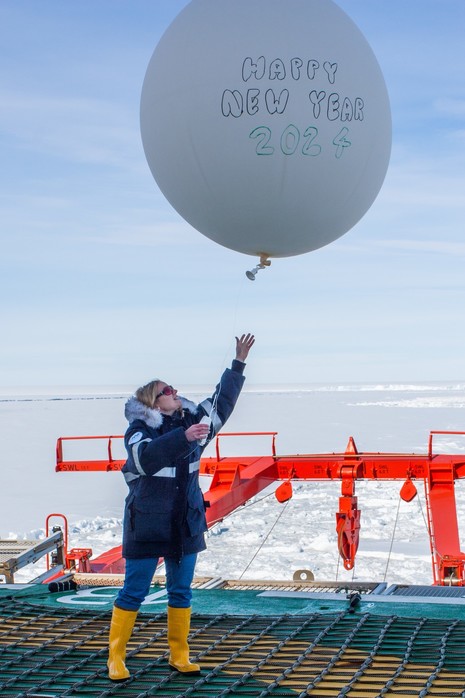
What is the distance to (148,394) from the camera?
4367 mm

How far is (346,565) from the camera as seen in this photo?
10.7m

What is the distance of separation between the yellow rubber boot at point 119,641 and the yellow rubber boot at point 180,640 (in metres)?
0.20

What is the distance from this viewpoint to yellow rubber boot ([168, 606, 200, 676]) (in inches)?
176

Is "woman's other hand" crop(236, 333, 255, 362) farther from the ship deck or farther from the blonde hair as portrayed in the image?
the ship deck

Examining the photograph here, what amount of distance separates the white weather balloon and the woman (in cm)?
123

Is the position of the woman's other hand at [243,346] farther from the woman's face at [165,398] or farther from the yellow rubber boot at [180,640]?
the yellow rubber boot at [180,640]

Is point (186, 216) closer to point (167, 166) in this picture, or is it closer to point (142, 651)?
point (167, 166)

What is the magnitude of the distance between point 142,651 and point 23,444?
122 ft

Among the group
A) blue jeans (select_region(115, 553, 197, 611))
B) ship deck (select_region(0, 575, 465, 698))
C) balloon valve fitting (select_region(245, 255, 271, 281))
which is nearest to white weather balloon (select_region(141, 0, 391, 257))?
balloon valve fitting (select_region(245, 255, 271, 281))

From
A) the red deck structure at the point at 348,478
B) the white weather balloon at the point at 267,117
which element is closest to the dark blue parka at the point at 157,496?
the white weather balloon at the point at 267,117

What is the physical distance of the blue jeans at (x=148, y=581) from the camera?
4.38 m

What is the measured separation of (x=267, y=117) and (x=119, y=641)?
9.09 feet

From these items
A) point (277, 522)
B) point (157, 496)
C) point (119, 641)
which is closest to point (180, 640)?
point (119, 641)

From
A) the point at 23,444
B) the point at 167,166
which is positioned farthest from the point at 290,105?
the point at 23,444
